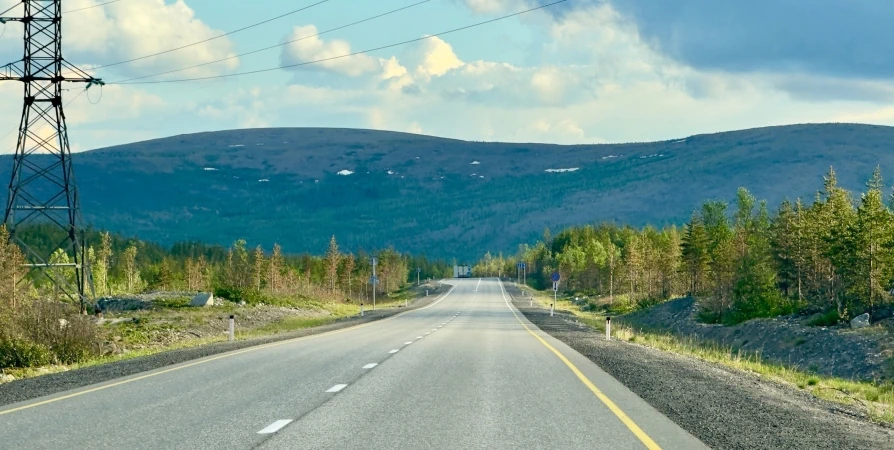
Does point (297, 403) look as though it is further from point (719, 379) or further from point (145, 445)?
point (719, 379)

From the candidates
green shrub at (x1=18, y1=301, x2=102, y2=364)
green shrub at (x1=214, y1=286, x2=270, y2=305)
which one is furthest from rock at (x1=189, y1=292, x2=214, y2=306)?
green shrub at (x1=18, y1=301, x2=102, y2=364)

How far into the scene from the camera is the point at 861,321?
49438 millimetres

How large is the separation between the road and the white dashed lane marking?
0.04 ft

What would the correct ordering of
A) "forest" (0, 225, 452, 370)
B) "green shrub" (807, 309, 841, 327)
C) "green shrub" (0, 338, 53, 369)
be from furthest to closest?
"green shrub" (807, 309, 841, 327) → "forest" (0, 225, 452, 370) → "green shrub" (0, 338, 53, 369)

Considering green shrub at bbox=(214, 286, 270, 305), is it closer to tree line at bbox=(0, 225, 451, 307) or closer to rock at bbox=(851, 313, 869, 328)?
tree line at bbox=(0, 225, 451, 307)

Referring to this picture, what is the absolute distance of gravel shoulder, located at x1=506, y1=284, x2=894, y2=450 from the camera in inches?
451

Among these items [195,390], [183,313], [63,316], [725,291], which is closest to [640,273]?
[725,291]

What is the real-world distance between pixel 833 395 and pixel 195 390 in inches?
496

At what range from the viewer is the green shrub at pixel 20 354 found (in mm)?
23766

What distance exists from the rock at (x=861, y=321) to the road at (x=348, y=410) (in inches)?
1259

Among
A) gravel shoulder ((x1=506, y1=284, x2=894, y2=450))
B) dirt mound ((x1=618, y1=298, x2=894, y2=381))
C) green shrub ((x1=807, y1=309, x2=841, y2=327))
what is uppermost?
gravel shoulder ((x1=506, y1=284, x2=894, y2=450))

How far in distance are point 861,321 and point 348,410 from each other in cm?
4265

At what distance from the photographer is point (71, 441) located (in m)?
10.5

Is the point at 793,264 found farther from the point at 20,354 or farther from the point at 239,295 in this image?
the point at 20,354
